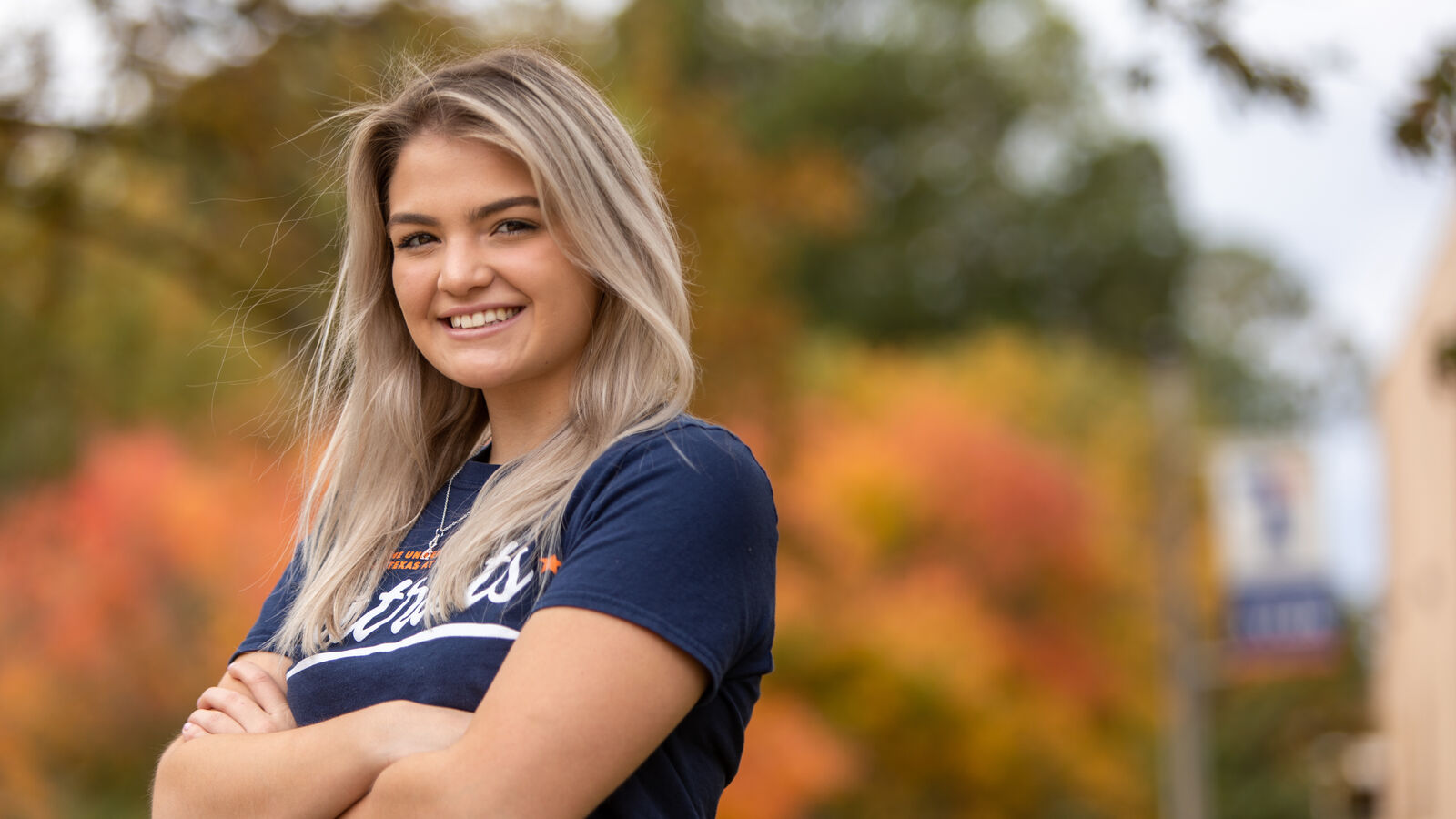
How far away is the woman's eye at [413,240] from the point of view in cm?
215

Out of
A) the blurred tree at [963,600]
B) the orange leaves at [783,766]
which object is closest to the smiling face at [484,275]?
the orange leaves at [783,766]

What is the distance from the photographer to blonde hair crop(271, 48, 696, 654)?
1.99 metres

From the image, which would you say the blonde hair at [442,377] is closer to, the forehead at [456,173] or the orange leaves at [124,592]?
the forehead at [456,173]

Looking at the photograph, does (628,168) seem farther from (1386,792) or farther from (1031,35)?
(1031,35)

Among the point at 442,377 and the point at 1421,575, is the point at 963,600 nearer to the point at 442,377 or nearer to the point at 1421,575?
the point at 1421,575

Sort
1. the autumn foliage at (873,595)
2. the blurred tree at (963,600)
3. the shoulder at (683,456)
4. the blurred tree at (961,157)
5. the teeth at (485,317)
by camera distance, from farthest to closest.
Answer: the blurred tree at (961,157) → the blurred tree at (963,600) → the autumn foliage at (873,595) → the teeth at (485,317) → the shoulder at (683,456)

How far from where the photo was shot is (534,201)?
2027 millimetres

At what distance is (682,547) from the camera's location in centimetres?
174

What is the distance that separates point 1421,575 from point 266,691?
18.3 metres

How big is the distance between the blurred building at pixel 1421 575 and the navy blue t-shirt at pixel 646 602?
9.80 meters

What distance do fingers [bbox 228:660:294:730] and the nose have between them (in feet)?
2.16

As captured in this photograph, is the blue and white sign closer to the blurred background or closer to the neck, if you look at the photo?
the blurred background

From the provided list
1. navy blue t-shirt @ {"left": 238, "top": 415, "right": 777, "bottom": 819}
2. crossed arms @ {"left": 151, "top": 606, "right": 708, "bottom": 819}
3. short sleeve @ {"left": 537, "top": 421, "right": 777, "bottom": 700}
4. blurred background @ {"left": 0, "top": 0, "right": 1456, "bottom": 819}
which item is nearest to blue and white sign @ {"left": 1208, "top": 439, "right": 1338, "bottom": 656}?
blurred background @ {"left": 0, "top": 0, "right": 1456, "bottom": 819}

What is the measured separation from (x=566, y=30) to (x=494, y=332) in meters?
13.1
